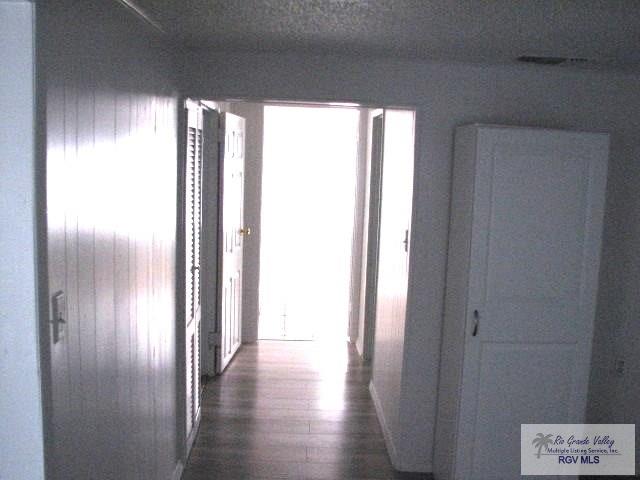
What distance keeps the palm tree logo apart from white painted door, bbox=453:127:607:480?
3.6 inches

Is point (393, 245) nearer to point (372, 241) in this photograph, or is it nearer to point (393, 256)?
point (393, 256)

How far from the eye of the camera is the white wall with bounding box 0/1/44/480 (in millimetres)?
1421

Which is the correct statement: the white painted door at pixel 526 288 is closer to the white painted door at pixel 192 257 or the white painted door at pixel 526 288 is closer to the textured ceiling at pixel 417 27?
the textured ceiling at pixel 417 27

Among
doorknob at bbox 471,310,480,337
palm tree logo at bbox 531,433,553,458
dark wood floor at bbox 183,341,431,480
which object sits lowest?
dark wood floor at bbox 183,341,431,480

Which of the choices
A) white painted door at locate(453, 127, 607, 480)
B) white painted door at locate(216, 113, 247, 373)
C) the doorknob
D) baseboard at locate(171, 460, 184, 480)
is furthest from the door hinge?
the doorknob

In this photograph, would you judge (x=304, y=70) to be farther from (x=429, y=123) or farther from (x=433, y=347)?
(x=433, y=347)

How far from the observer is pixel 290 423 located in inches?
156

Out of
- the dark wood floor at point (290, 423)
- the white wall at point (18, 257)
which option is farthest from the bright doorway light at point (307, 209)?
the white wall at point (18, 257)

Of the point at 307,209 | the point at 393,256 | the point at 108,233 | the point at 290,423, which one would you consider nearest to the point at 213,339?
the point at 290,423

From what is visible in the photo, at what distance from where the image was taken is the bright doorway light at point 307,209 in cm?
733

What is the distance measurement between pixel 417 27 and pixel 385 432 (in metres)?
2.53

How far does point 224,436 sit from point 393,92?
7.73ft

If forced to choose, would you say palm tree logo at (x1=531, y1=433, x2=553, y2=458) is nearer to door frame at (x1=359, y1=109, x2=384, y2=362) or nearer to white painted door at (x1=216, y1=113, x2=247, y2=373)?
door frame at (x1=359, y1=109, x2=384, y2=362)

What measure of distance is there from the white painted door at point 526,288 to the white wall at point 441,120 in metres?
0.44
